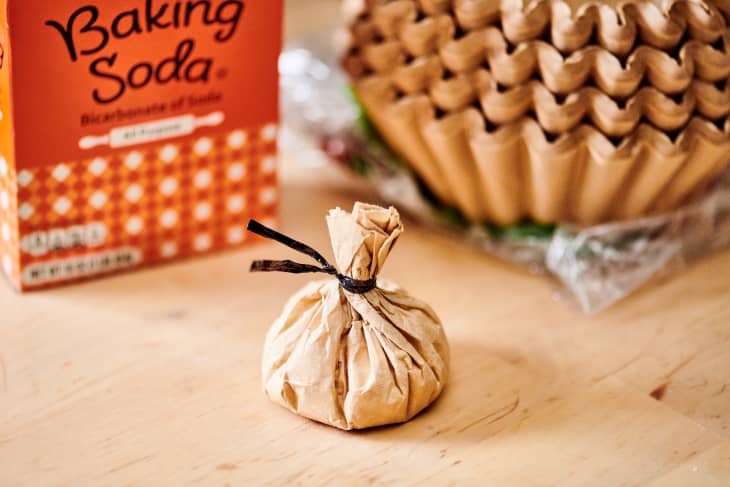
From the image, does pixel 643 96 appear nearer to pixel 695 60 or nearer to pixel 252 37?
pixel 695 60

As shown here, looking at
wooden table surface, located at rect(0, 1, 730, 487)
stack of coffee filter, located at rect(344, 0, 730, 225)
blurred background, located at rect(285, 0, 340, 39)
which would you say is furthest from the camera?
blurred background, located at rect(285, 0, 340, 39)

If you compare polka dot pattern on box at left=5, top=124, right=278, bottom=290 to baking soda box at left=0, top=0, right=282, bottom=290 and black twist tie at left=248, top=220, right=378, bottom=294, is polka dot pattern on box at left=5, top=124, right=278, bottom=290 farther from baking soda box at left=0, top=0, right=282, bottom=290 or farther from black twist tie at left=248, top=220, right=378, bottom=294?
black twist tie at left=248, top=220, right=378, bottom=294

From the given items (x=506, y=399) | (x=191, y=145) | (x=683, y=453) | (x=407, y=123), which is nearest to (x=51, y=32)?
(x=191, y=145)

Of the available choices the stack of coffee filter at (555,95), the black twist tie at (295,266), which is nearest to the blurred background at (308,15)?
the stack of coffee filter at (555,95)

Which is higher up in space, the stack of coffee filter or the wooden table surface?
the stack of coffee filter

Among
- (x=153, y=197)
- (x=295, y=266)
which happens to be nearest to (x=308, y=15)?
(x=153, y=197)

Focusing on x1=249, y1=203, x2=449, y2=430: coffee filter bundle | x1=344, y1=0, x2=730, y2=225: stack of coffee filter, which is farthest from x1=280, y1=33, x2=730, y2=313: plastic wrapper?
x1=249, y1=203, x2=449, y2=430: coffee filter bundle

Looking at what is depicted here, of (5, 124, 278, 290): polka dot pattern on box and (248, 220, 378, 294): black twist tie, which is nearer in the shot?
(248, 220, 378, 294): black twist tie
